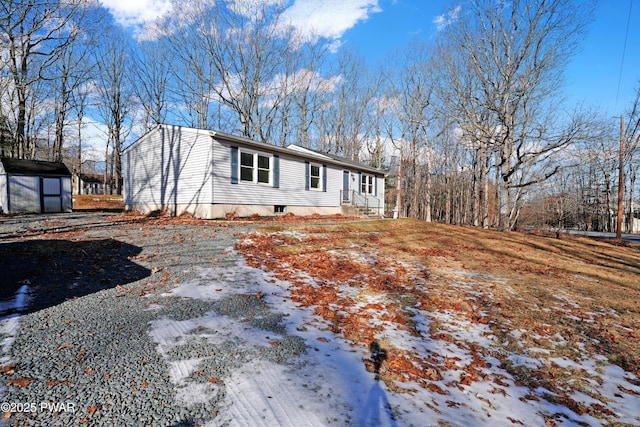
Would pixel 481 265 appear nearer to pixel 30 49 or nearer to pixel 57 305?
pixel 57 305

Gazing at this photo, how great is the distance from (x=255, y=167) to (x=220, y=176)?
185 cm

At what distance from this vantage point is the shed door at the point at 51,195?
48.8 feet

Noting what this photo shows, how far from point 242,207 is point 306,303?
9.92m

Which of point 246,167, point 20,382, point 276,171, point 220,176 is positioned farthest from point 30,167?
point 20,382

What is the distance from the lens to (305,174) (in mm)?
16688

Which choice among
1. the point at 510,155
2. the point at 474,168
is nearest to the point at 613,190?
the point at 474,168

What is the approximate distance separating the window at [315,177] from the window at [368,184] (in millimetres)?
4717

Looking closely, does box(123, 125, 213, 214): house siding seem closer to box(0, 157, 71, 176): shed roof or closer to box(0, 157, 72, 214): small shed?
box(0, 157, 72, 214): small shed

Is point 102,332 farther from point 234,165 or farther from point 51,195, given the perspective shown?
point 51,195

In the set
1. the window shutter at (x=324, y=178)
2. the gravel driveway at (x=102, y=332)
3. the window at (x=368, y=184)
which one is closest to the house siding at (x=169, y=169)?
the gravel driveway at (x=102, y=332)

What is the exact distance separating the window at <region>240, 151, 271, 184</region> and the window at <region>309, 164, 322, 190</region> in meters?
3.21

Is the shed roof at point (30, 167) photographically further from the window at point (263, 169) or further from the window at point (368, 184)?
the window at point (368, 184)

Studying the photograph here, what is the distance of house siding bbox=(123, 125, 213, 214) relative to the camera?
12.9 meters

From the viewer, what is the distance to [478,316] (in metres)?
4.57
